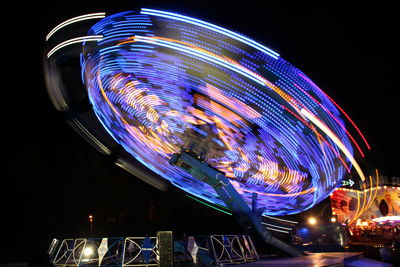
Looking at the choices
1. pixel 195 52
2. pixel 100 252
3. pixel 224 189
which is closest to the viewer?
pixel 195 52

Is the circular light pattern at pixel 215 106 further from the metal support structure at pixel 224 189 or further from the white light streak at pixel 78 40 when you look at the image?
the metal support structure at pixel 224 189

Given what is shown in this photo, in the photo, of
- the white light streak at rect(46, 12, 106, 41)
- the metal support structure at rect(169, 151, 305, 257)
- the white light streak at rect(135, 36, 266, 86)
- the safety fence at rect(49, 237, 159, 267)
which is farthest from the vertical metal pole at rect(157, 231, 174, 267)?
the white light streak at rect(46, 12, 106, 41)

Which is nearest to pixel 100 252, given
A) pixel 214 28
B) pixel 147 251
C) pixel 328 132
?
pixel 147 251

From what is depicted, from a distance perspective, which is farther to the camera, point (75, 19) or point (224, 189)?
point (224, 189)

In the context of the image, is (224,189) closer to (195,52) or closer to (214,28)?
(195,52)

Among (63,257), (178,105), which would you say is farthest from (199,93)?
(63,257)

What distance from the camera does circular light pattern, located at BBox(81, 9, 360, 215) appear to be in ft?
36.0

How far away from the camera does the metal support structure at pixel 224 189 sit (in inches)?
548

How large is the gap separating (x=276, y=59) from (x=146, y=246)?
7.84 metres

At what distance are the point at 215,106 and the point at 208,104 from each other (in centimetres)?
29

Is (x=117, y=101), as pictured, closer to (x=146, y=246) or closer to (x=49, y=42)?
(x=49, y=42)

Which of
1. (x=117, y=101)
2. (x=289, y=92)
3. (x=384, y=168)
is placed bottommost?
(x=289, y=92)

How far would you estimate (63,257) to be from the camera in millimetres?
13883

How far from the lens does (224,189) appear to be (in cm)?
1445
